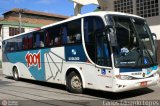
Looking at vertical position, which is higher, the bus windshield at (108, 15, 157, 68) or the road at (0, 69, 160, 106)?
the bus windshield at (108, 15, 157, 68)

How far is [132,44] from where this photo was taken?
1098cm

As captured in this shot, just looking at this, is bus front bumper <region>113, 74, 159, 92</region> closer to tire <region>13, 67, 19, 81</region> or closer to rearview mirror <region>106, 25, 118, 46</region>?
rearview mirror <region>106, 25, 118, 46</region>


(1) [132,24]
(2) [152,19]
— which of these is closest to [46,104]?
(1) [132,24]

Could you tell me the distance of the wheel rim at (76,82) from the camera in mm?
12484

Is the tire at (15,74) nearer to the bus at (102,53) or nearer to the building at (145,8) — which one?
the bus at (102,53)

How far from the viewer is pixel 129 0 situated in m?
22.9

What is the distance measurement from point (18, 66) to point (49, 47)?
16.8ft

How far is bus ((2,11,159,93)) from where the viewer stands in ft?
34.7

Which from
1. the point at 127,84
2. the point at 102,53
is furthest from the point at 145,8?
the point at 127,84

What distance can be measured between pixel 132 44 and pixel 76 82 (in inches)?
115

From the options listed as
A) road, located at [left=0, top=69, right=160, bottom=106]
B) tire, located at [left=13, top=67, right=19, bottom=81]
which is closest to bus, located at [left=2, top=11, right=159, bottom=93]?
road, located at [left=0, top=69, right=160, bottom=106]

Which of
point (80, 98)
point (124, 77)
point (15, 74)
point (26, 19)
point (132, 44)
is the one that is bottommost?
point (80, 98)

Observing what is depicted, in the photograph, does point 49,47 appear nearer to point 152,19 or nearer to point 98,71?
point 98,71

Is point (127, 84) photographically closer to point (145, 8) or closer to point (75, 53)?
point (75, 53)
